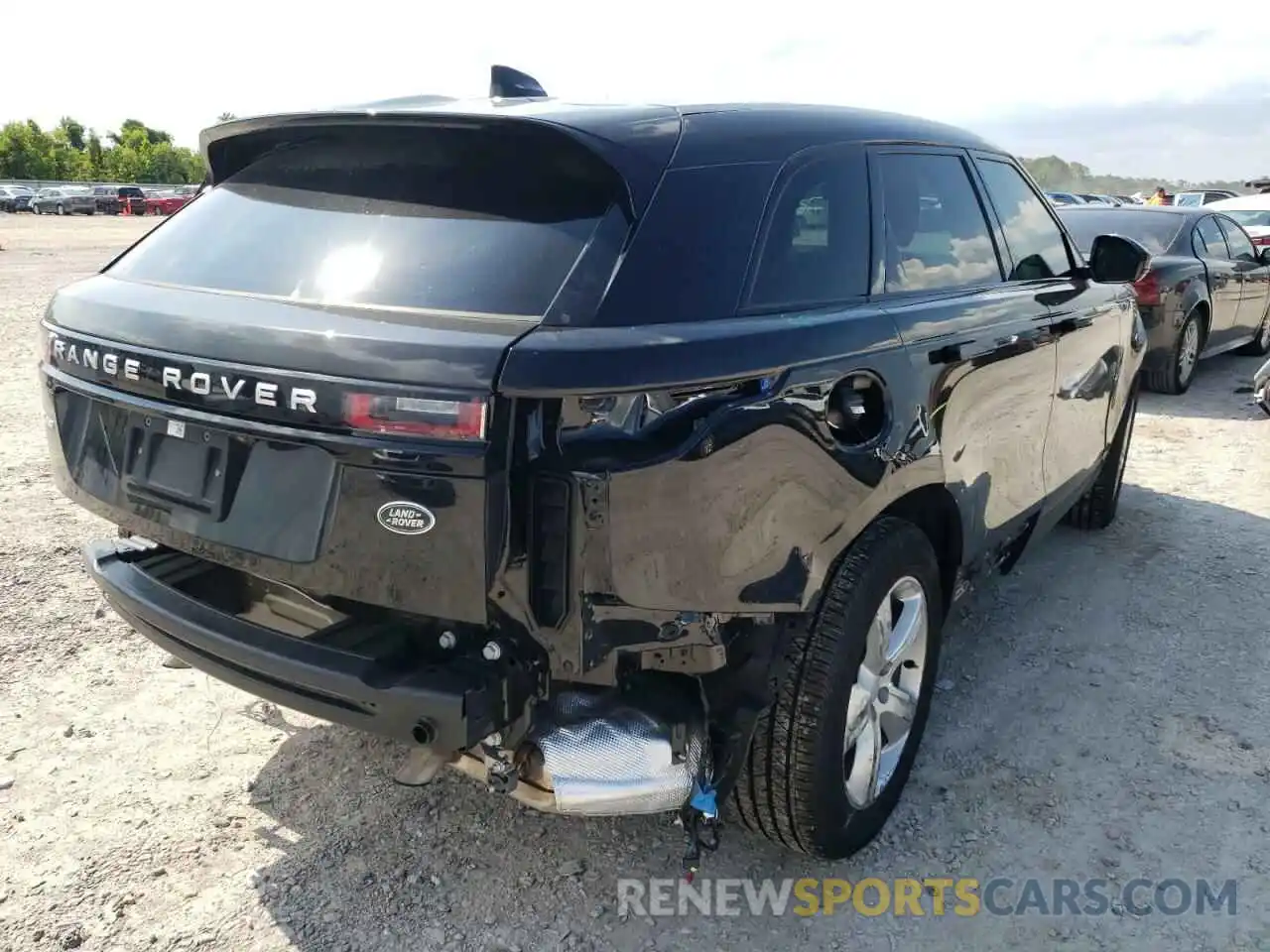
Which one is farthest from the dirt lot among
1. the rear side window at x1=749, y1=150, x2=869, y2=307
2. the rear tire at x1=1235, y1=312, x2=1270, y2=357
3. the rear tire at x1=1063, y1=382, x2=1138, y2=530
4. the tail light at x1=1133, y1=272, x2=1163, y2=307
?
the rear tire at x1=1235, y1=312, x2=1270, y2=357

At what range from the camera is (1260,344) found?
430 inches

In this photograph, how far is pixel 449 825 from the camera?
2.88 meters

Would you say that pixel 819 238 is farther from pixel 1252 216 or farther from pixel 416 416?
pixel 1252 216

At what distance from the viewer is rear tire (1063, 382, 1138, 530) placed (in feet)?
16.8

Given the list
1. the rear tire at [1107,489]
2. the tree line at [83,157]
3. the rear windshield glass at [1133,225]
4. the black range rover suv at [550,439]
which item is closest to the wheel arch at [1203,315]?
the rear windshield glass at [1133,225]

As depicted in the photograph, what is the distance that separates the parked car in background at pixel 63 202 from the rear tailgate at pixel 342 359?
185ft

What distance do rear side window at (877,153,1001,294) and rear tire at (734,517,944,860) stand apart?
0.76 metres

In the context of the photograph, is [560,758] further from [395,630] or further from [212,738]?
[212,738]

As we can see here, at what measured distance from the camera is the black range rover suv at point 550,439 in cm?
196

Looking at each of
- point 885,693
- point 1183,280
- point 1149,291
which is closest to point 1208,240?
point 1183,280

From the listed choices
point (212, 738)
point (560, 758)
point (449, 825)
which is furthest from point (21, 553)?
point (560, 758)

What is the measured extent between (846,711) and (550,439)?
1111 mm

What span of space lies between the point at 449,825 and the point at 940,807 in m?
1.43

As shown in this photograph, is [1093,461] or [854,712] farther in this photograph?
[1093,461]
